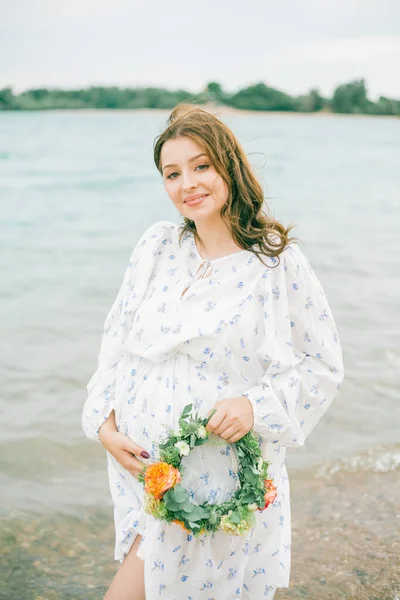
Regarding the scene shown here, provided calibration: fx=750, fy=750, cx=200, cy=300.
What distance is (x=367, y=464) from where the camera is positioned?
14.6 feet

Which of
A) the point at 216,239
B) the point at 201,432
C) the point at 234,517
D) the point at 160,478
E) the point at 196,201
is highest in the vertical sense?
the point at 196,201

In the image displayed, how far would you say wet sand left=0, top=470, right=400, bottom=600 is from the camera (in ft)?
10.4

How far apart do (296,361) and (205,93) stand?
70.9 ft

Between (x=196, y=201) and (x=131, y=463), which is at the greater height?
(x=196, y=201)

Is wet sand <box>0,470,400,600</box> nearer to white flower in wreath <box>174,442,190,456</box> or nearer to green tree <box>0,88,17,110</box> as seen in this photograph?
white flower in wreath <box>174,442,190,456</box>

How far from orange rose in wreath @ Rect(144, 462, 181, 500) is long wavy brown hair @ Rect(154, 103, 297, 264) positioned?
699 mm

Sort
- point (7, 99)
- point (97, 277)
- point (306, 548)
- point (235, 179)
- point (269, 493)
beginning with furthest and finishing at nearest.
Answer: point (7, 99), point (97, 277), point (306, 548), point (235, 179), point (269, 493)

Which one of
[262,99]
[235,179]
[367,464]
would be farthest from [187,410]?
[262,99]

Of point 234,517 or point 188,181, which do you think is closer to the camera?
point 234,517

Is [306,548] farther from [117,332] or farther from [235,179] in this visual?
[235,179]

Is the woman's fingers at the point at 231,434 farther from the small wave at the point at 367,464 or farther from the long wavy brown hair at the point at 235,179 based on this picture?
the small wave at the point at 367,464

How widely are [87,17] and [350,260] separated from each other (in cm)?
2463

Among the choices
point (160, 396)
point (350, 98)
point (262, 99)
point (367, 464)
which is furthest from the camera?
point (350, 98)

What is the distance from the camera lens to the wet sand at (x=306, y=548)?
125 inches
